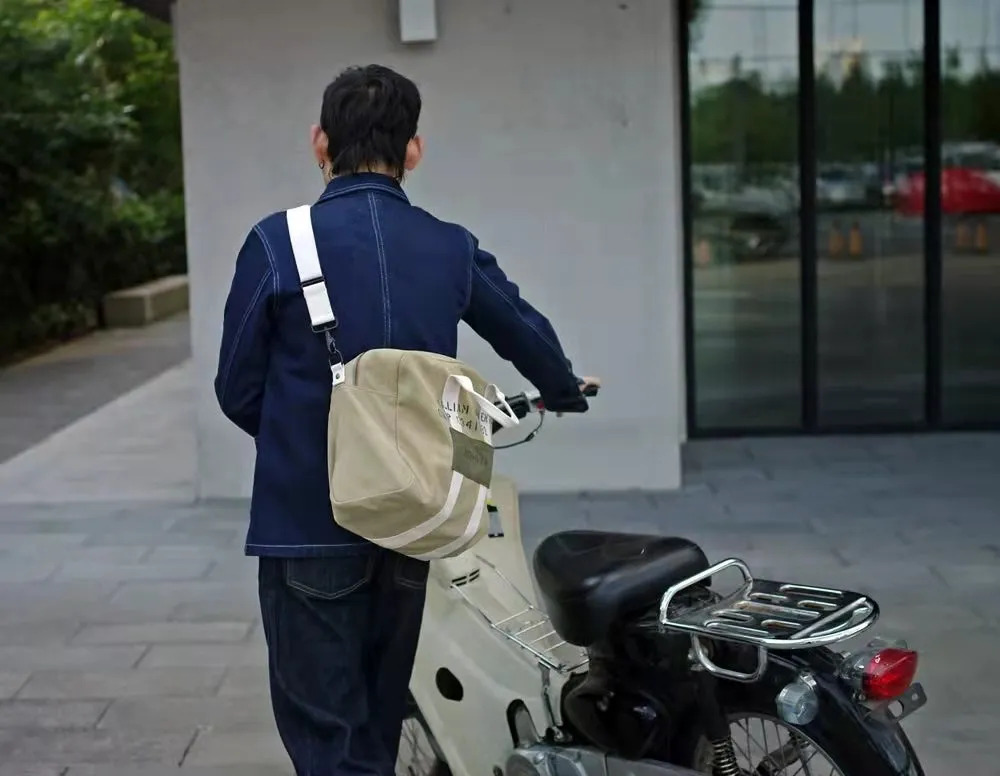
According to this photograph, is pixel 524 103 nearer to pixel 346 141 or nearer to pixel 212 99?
pixel 212 99

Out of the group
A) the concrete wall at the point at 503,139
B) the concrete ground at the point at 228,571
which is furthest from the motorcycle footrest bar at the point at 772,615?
the concrete wall at the point at 503,139

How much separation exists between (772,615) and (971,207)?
7193 mm

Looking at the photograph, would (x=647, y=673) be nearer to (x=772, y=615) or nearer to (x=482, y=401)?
(x=772, y=615)

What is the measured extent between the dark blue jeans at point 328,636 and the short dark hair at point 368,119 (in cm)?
75

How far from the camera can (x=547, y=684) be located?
10.3 ft

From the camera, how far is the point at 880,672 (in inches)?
103

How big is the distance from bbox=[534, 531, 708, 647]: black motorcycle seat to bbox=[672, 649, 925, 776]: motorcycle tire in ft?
0.84

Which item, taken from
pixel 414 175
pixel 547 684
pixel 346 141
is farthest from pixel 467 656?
pixel 414 175

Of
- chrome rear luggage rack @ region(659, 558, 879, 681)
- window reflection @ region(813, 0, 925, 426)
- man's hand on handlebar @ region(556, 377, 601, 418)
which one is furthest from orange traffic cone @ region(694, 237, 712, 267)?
chrome rear luggage rack @ region(659, 558, 879, 681)

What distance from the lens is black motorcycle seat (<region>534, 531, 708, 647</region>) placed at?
284cm

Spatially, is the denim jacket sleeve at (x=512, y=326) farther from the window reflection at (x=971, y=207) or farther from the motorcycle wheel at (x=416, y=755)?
the window reflection at (x=971, y=207)

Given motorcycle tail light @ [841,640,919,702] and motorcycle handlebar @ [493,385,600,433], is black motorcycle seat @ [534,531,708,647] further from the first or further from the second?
motorcycle tail light @ [841,640,919,702]

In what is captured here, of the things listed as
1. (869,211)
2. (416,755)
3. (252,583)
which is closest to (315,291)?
(416,755)

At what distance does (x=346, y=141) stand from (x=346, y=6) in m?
4.85
